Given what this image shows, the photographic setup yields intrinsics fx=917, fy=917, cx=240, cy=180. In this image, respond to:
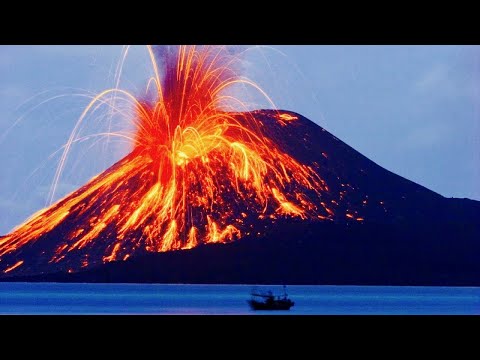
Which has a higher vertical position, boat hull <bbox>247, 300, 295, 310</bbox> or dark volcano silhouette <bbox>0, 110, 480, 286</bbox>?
dark volcano silhouette <bbox>0, 110, 480, 286</bbox>

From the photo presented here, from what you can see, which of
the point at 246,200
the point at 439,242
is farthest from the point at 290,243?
the point at 439,242

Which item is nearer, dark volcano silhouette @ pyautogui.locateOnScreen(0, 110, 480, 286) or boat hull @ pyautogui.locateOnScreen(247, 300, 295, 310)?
boat hull @ pyautogui.locateOnScreen(247, 300, 295, 310)

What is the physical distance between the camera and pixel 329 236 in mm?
22719

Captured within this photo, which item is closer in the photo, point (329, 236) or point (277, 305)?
point (277, 305)

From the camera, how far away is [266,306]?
19250mm

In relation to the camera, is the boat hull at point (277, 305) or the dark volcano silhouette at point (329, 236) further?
the dark volcano silhouette at point (329, 236)

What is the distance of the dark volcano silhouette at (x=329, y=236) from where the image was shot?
21.8 m

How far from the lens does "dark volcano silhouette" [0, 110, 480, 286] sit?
21812 millimetres

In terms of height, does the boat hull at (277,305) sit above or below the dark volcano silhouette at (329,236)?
below

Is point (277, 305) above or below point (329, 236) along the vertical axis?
below
